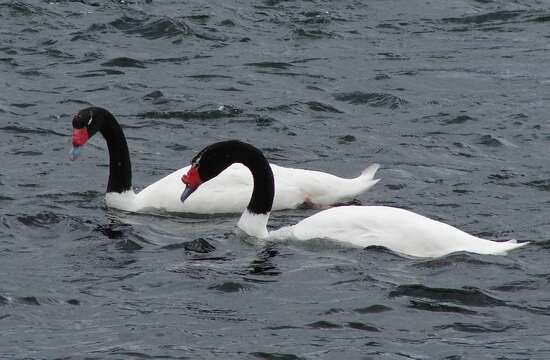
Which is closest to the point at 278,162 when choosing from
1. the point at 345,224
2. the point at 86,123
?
the point at 86,123

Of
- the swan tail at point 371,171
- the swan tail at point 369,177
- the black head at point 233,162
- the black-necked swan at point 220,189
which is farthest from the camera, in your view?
the swan tail at point 371,171

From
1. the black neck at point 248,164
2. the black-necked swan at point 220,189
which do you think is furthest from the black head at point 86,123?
the black neck at point 248,164

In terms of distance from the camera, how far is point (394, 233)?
11828 millimetres

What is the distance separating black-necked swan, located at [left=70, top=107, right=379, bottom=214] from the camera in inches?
542

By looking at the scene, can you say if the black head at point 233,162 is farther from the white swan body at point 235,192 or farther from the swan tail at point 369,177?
the swan tail at point 369,177

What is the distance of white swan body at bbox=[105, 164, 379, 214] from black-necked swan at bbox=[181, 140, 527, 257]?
0.66 m

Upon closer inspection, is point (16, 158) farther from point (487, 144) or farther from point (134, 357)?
point (134, 357)

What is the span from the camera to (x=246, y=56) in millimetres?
19766

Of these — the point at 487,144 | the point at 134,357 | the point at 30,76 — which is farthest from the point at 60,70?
Answer: the point at 134,357

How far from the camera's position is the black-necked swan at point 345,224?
11719mm

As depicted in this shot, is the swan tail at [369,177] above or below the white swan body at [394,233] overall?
below

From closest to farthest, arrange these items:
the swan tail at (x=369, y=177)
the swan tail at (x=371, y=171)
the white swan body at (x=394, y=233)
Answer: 1. the white swan body at (x=394, y=233)
2. the swan tail at (x=369, y=177)
3. the swan tail at (x=371, y=171)

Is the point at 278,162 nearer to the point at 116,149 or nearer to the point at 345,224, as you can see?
the point at 116,149

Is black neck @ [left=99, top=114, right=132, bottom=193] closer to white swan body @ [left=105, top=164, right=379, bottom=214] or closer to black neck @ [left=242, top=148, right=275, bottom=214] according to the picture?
white swan body @ [left=105, top=164, right=379, bottom=214]
